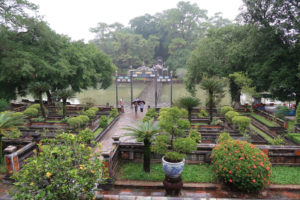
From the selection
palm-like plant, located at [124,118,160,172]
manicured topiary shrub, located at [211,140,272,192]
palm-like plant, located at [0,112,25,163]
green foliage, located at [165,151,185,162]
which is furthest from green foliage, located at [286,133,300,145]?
palm-like plant, located at [0,112,25,163]

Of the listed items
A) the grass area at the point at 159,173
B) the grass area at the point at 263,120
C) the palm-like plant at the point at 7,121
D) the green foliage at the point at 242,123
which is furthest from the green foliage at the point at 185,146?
the grass area at the point at 263,120

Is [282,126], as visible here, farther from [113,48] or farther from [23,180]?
[113,48]

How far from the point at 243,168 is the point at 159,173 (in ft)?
8.61

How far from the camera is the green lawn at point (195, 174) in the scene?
21.3ft

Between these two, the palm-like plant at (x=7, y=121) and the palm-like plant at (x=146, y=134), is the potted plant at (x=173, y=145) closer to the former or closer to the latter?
the palm-like plant at (x=146, y=134)

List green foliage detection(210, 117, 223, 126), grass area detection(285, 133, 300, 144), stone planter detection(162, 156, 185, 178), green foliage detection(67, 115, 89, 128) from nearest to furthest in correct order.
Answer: stone planter detection(162, 156, 185, 178), grass area detection(285, 133, 300, 144), green foliage detection(67, 115, 89, 128), green foliage detection(210, 117, 223, 126)

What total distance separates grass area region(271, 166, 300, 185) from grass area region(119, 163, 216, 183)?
6.45ft

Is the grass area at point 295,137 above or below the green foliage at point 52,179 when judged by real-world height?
below

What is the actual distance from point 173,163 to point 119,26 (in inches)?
2057

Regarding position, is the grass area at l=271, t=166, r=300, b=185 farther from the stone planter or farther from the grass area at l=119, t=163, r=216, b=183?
the stone planter

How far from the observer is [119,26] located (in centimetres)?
5284

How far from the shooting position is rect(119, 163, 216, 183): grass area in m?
6.52

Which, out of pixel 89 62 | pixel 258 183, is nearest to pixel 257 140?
pixel 258 183

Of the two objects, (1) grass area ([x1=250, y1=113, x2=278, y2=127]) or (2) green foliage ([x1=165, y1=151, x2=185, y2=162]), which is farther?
(1) grass area ([x1=250, y1=113, x2=278, y2=127])
